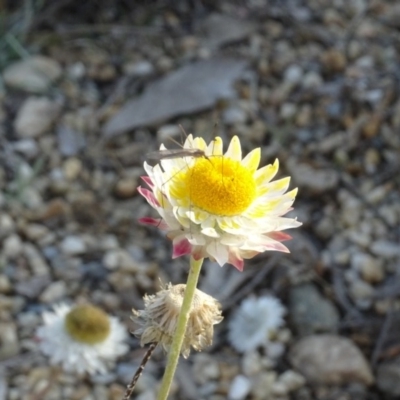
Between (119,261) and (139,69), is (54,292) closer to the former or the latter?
(119,261)

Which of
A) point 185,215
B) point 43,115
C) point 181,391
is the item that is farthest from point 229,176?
point 43,115

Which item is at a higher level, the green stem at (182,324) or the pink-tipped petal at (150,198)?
the pink-tipped petal at (150,198)

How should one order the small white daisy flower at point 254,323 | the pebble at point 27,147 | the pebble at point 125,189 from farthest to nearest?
the pebble at point 27,147 < the pebble at point 125,189 < the small white daisy flower at point 254,323

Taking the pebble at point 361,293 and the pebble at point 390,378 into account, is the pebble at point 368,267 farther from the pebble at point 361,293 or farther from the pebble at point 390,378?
the pebble at point 390,378

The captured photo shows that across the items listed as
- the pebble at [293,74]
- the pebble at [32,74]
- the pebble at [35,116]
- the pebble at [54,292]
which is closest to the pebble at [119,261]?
the pebble at [54,292]

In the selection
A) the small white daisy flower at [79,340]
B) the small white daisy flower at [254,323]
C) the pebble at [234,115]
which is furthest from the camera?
the pebble at [234,115]

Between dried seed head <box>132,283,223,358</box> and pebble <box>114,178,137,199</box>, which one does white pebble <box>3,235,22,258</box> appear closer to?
pebble <box>114,178,137,199</box>
